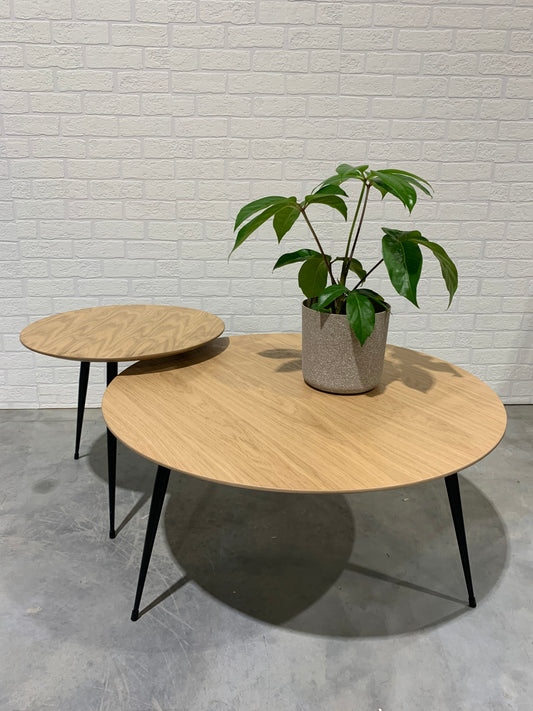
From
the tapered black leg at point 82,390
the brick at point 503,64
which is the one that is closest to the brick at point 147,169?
the tapered black leg at point 82,390

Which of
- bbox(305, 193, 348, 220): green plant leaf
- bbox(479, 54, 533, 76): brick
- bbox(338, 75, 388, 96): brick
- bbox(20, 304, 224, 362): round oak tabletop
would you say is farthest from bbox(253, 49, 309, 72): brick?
bbox(305, 193, 348, 220): green plant leaf

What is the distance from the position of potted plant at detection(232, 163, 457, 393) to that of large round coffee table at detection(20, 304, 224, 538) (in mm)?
359

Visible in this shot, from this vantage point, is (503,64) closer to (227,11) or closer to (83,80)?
(227,11)

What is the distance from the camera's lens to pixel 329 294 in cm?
117

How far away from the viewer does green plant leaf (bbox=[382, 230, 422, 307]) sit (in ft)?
3.44

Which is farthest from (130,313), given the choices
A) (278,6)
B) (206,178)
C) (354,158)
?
(278,6)

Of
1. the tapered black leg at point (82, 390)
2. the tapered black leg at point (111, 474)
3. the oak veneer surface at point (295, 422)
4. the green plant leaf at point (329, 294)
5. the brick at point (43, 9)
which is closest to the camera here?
the oak veneer surface at point (295, 422)

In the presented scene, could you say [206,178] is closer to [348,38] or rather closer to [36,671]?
[348,38]

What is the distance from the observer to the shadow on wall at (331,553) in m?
1.31

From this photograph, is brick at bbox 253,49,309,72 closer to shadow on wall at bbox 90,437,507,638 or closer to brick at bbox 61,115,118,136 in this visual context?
brick at bbox 61,115,118,136

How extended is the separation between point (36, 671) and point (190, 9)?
2070 mm

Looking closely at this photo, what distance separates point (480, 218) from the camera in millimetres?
2242

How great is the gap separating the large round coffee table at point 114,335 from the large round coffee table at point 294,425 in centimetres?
6

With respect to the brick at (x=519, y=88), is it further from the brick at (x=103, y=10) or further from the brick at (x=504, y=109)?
the brick at (x=103, y=10)
